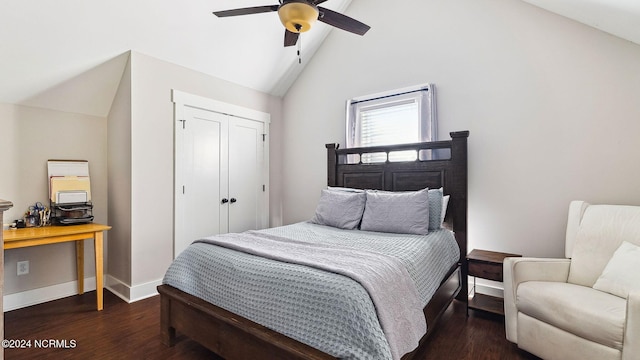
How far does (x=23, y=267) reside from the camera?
2.82 meters

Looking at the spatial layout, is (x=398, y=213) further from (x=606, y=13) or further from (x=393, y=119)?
(x=606, y=13)

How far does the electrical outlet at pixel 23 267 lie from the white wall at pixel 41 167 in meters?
0.03

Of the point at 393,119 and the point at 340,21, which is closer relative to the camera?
the point at 340,21

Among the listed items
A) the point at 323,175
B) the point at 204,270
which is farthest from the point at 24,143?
the point at 323,175

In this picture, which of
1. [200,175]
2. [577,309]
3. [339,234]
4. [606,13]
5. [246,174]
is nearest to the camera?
[577,309]

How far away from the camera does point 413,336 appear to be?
159cm

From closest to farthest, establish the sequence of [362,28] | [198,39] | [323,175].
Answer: [362,28] → [198,39] → [323,175]

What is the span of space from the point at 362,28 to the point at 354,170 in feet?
5.89

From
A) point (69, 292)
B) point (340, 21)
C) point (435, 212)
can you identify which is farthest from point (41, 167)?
point (435, 212)

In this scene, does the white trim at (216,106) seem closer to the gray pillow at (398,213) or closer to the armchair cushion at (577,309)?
the gray pillow at (398,213)

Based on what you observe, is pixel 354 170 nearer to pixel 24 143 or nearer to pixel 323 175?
pixel 323 175

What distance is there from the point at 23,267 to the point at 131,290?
38.8 inches

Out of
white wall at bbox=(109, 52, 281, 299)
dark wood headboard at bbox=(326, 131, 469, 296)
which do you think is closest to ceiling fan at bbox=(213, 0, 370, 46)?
white wall at bbox=(109, 52, 281, 299)

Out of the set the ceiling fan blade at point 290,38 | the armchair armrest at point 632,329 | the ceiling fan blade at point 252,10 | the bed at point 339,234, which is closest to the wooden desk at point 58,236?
the bed at point 339,234
